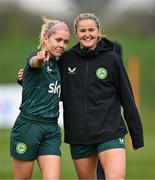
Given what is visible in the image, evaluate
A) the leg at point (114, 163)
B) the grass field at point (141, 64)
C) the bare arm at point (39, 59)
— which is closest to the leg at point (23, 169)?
the leg at point (114, 163)

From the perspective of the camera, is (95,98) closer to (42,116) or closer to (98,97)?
(98,97)

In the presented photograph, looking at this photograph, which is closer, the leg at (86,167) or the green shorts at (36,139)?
the green shorts at (36,139)

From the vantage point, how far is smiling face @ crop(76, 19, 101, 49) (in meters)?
9.00

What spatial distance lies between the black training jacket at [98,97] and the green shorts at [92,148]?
5 cm

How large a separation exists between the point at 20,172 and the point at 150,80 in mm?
19448

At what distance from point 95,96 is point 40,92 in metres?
0.59

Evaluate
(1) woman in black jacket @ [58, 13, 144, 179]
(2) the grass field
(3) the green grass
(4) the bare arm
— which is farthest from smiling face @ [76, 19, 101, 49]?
(2) the grass field

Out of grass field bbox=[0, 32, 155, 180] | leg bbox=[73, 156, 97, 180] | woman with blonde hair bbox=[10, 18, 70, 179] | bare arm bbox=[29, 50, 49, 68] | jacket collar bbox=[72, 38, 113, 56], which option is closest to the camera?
bare arm bbox=[29, 50, 49, 68]

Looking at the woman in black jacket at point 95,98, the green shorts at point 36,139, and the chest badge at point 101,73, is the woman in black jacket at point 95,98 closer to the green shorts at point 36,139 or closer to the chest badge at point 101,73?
the chest badge at point 101,73

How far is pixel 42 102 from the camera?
8812 millimetres

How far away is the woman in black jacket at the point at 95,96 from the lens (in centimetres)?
902

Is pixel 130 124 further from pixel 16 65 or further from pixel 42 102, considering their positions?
pixel 16 65

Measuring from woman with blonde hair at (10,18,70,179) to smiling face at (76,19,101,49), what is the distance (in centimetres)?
17

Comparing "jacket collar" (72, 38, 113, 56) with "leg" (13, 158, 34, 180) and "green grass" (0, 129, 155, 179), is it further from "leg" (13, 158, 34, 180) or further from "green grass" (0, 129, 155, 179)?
"green grass" (0, 129, 155, 179)
